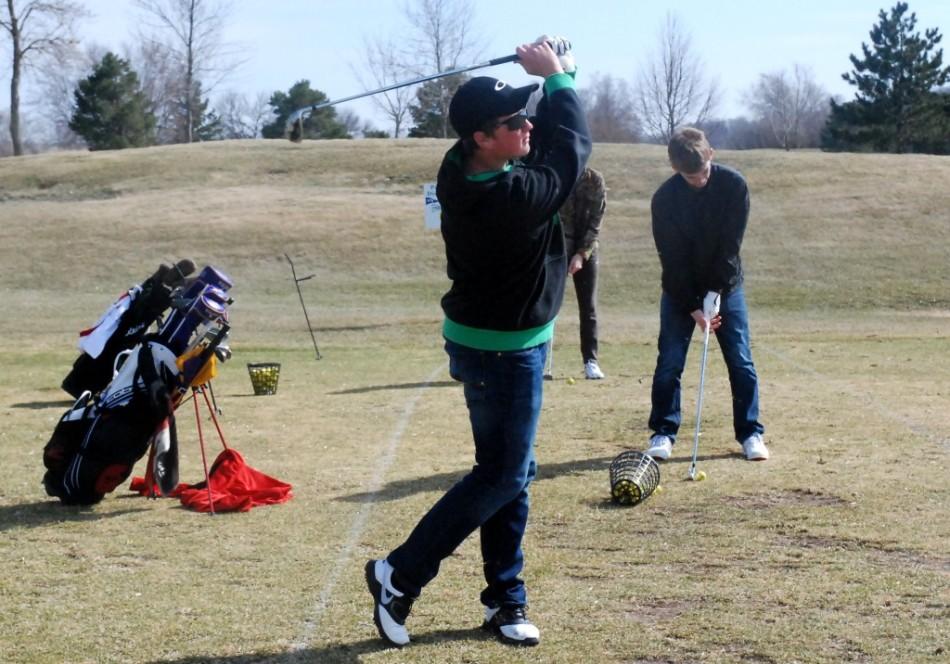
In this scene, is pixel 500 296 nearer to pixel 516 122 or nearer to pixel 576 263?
pixel 516 122

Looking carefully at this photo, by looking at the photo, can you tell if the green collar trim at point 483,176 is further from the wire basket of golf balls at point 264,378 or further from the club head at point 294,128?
the wire basket of golf balls at point 264,378

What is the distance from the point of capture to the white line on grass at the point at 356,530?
491 centimetres

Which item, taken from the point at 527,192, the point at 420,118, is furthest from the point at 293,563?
the point at 420,118

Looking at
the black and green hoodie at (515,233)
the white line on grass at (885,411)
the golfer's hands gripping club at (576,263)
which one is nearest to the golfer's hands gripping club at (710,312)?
the white line on grass at (885,411)

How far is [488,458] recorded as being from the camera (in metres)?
4.62

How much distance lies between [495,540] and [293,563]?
4.78 ft

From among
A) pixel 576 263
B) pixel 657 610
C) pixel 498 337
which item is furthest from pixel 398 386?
pixel 498 337

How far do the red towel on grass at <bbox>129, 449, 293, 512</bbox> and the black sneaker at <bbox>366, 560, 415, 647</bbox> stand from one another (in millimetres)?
2519

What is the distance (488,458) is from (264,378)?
783 centimetres

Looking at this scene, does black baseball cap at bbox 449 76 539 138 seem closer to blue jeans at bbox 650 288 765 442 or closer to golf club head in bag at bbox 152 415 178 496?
golf club head in bag at bbox 152 415 178 496

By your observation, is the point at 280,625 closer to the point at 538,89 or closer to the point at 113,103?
the point at 538,89

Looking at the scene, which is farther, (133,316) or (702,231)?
(133,316)

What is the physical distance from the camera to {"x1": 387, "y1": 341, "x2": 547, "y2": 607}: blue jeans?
15.0 ft

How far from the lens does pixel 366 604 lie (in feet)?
17.0
